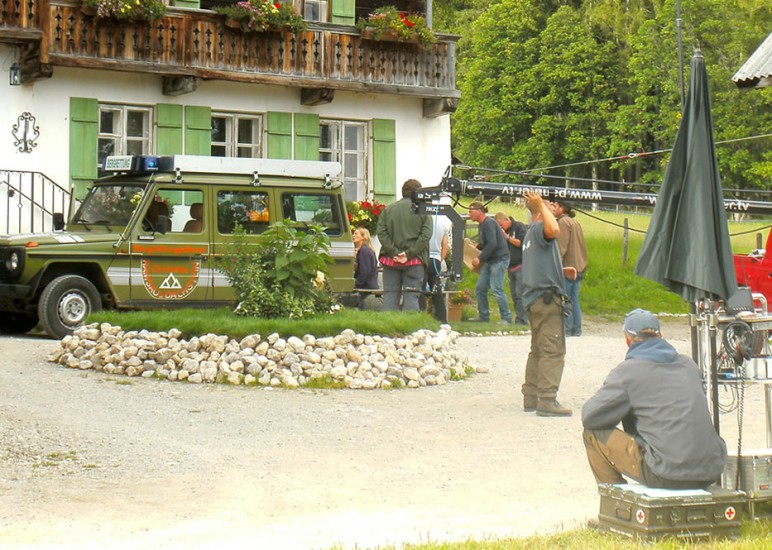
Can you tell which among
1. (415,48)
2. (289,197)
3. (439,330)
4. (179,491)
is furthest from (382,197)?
(179,491)

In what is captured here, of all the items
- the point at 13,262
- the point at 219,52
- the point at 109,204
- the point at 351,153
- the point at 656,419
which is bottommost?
the point at 656,419

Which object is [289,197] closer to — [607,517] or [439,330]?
[439,330]

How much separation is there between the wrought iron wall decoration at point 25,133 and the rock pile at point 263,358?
816 cm

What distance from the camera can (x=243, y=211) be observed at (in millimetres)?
17234

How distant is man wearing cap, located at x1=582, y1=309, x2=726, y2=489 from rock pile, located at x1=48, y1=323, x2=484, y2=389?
5993 mm

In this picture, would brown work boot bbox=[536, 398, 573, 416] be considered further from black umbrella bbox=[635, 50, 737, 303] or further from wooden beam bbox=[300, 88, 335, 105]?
wooden beam bbox=[300, 88, 335, 105]

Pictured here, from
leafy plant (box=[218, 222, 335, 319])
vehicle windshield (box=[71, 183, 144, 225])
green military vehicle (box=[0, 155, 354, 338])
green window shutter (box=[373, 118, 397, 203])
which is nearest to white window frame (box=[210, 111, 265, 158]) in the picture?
green window shutter (box=[373, 118, 397, 203])

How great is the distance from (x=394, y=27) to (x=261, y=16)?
2.52 meters

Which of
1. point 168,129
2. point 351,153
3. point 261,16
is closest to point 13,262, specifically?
point 168,129

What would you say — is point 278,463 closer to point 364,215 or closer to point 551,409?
point 551,409

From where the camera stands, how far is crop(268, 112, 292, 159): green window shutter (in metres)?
24.2

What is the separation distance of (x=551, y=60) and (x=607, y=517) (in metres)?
54.1

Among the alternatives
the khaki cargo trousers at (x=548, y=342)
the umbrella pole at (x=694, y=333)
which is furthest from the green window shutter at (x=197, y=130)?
the umbrella pole at (x=694, y=333)

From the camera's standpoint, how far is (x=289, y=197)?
1752cm
